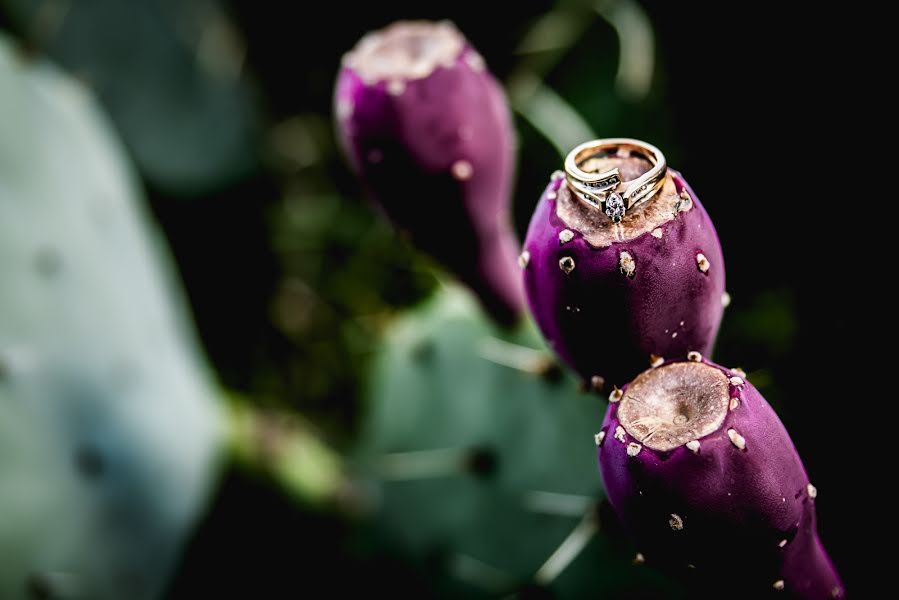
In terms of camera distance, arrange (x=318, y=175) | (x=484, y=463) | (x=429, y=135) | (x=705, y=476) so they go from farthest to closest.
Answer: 1. (x=318, y=175)
2. (x=484, y=463)
3. (x=429, y=135)
4. (x=705, y=476)

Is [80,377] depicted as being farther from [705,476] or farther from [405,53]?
[705,476]

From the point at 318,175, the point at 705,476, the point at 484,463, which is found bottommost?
the point at 318,175

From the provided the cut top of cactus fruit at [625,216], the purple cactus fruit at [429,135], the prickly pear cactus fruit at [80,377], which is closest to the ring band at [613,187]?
the cut top of cactus fruit at [625,216]

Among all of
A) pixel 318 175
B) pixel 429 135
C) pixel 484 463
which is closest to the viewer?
pixel 429 135

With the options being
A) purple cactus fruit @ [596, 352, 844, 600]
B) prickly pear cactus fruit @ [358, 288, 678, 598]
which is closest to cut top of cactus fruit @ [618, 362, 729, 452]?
purple cactus fruit @ [596, 352, 844, 600]

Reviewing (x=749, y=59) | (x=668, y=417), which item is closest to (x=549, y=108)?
(x=749, y=59)

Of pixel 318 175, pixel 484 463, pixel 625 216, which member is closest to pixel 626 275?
pixel 625 216

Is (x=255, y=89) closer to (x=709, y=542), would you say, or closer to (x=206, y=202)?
(x=206, y=202)

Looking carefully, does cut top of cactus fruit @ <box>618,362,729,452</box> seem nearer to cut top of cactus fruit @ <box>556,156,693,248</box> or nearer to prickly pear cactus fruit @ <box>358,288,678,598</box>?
cut top of cactus fruit @ <box>556,156,693,248</box>
